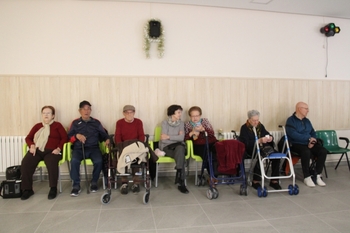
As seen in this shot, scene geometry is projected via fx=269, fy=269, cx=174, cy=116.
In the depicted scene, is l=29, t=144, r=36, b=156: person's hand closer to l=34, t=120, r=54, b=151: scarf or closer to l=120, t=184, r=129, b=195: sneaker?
l=34, t=120, r=54, b=151: scarf

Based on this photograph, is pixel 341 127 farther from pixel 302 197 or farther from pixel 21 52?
pixel 21 52

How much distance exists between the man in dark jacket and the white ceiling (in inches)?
82.6

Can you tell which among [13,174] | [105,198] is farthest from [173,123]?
[13,174]

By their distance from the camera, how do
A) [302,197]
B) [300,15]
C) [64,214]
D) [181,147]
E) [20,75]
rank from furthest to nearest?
[300,15], [20,75], [181,147], [302,197], [64,214]

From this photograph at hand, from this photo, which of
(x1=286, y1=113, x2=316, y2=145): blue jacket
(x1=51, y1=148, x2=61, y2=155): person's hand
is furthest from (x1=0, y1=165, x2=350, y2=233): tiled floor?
(x1=286, y1=113, x2=316, y2=145): blue jacket

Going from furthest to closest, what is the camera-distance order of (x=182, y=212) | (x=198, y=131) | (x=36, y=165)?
(x=198, y=131) < (x=36, y=165) < (x=182, y=212)

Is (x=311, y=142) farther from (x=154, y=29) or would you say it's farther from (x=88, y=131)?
(x=88, y=131)

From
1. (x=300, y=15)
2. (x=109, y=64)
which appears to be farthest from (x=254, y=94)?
(x=109, y=64)

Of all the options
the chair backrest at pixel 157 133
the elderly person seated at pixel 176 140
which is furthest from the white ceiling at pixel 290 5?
the chair backrest at pixel 157 133

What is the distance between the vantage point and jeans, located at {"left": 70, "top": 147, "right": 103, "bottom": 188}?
12.0 feet

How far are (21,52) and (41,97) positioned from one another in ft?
2.42

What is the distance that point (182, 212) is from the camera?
305 centimetres

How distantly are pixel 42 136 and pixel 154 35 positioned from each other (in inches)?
87.9

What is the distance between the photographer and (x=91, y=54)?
4227mm
